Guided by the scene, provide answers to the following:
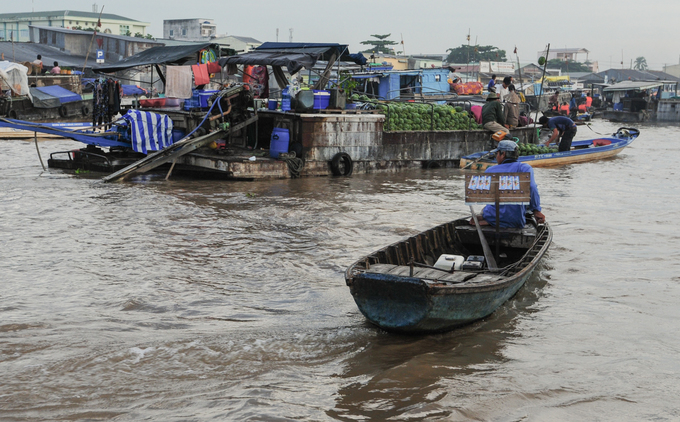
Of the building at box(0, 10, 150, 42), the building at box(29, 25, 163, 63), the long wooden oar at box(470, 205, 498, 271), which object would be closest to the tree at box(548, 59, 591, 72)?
the building at box(0, 10, 150, 42)

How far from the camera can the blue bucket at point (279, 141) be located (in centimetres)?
1434

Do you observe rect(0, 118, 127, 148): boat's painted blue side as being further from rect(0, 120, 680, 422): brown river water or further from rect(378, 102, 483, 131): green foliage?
rect(378, 102, 483, 131): green foliage

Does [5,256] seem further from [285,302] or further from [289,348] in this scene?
[289,348]

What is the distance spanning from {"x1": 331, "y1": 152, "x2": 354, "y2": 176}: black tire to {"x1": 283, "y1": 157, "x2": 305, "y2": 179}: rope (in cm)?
89

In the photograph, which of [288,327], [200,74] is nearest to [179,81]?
[200,74]

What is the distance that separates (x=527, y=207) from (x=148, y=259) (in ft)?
15.1

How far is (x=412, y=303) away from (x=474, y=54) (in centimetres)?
6545

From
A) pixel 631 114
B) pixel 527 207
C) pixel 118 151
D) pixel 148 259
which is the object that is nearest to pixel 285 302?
pixel 148 259

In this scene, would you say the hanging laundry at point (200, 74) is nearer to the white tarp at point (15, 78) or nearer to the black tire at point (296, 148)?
the black tire at point (296, 148)

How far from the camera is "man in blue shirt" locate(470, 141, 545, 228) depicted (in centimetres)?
689

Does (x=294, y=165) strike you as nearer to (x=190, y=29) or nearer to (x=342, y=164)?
(x=342, y=164)

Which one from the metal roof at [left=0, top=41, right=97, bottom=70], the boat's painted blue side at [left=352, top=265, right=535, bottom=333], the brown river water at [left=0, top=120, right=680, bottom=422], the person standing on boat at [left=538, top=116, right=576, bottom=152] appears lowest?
the brown river water at [left=0, top=120, right=680, bottom=422]

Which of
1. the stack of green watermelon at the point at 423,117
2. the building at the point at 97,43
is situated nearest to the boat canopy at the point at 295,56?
the stack of green watermelon at the point at 423,117

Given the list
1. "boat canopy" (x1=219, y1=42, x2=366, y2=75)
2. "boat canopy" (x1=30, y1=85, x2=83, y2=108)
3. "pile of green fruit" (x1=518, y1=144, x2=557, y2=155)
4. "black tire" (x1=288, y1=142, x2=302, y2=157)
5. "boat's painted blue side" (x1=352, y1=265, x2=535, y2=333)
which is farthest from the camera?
"boat canopy" (x1=30, y1=85, x2=83, y2=108)
